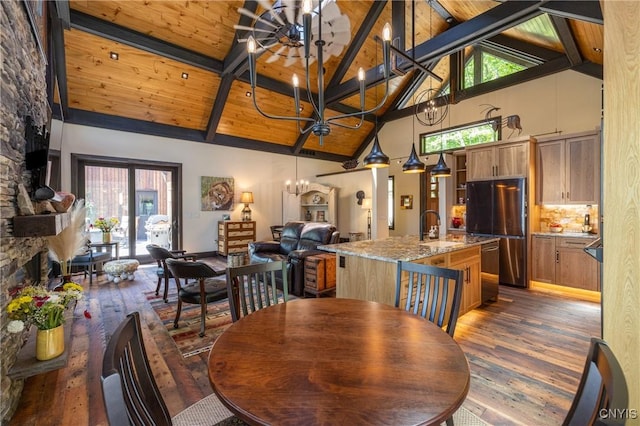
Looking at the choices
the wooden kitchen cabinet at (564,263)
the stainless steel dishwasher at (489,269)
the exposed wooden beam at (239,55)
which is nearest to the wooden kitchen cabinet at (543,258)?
the wooden kitchen cabinet at (564,263)

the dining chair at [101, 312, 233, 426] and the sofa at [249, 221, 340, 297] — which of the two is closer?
the dining chair at [101, 312, 233, 426]

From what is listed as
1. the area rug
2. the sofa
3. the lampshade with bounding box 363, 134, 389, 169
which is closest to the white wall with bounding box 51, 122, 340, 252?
the sofa

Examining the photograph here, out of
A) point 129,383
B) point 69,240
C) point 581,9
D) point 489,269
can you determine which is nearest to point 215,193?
point 69,240

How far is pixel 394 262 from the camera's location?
2.58 meters

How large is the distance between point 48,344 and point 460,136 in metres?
8.12

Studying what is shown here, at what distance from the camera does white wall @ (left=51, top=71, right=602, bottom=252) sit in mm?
5559

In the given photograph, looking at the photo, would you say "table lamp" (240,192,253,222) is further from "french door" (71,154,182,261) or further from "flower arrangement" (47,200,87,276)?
"flower arrangement" (47,200,87,276)

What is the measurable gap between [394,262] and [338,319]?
1.22 m

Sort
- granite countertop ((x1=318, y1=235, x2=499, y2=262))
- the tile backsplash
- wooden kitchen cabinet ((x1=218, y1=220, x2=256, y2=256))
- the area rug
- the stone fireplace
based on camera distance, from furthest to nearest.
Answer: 1. wooden kitchen cabinet ((x1=218, y1=220, x2=256, y2=256))
2. the tile backsplash
3. the area rug
4. granite countertop ((x1=318, y1=235, x2=499, y2=262))
5. the stone fireplace

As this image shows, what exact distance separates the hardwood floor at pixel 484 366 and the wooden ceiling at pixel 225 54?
327 centimetres

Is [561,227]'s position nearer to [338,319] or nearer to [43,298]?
[338,319]

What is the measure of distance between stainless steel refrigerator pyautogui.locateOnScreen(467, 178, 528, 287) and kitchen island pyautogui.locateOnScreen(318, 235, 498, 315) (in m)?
1.92

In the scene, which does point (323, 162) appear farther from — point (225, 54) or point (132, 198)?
point (132, 198)

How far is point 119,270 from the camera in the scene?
15.8 ft
